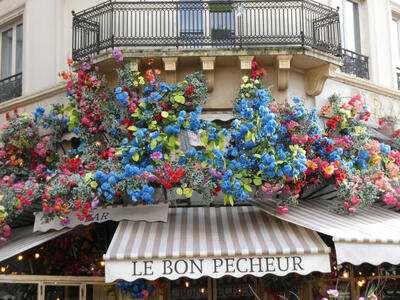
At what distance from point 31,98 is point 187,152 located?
153 inches

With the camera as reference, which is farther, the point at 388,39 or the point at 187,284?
the point at 388,39

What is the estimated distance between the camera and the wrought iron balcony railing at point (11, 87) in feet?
38.1

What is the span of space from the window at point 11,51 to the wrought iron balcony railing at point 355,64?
6189mm

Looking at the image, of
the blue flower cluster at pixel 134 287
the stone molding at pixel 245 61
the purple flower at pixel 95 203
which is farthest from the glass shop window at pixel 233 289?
the stone molding at pixel 245 61

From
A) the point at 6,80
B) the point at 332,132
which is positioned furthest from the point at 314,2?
the point at 6,80

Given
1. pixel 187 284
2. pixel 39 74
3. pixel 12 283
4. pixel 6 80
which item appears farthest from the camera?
pixel 6 80

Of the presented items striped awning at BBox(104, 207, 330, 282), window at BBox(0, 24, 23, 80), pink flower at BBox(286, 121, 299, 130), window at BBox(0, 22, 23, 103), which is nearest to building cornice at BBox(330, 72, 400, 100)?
pink flower at BBox(286, 121, 299, 130)

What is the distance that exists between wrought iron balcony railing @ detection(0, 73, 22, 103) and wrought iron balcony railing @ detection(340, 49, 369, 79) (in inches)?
240

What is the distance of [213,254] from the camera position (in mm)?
7684

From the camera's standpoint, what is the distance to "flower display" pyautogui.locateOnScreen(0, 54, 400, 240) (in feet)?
27.7

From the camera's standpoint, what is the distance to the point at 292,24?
9.53 m

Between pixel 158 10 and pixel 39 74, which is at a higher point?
pixel 158 10

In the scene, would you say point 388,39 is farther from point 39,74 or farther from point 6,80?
point 6,80

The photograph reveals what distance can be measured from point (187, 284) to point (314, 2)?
5.04 m
